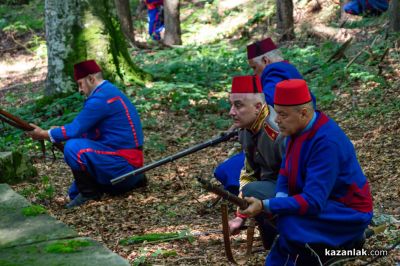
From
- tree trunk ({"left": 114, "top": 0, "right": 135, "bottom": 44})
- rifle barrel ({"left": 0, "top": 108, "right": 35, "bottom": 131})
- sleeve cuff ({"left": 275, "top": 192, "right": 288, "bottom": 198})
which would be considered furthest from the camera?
tree trunk ({"left": 114, "top": 0, "right": 135, "bottom": 44})

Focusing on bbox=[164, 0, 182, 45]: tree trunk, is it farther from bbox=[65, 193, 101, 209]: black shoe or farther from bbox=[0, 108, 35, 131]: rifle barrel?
bbox=[65, 193, 101, 209]: black shoe

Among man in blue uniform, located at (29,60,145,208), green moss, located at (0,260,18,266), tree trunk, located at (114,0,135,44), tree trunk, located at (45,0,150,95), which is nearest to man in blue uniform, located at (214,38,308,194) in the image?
Answer: man in blue uniform, located at (29,60,145,208)

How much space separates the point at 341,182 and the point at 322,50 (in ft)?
28.7

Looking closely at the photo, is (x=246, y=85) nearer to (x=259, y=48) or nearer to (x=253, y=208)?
(x=253, y=208)

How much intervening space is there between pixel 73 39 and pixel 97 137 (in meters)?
3.65

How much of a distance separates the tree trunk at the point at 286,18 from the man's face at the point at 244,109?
9.68 meters

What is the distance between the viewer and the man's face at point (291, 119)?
3.71m

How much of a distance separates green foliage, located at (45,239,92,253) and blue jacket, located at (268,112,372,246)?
110 centimetres

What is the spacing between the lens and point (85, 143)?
6.83 metres

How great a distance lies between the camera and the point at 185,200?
671 cm

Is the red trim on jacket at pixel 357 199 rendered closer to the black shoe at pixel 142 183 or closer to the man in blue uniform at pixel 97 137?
the man in blue uniform at pixel 97 137

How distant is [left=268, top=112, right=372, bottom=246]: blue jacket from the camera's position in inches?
142

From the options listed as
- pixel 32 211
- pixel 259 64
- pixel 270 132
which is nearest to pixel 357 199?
pixel 270 132
